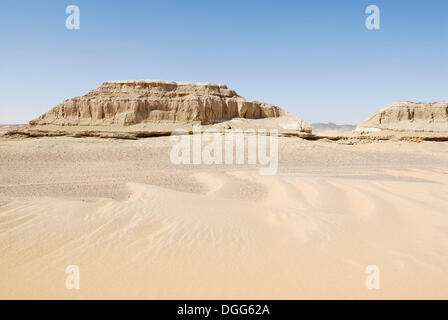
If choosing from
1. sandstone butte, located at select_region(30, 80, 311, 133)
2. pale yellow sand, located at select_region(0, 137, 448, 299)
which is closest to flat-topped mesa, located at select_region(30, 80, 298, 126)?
sandstone butte, located at select_region(30, 80, 311, 133)

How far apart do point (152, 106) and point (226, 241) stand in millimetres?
27228

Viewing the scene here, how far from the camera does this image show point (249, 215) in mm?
4359

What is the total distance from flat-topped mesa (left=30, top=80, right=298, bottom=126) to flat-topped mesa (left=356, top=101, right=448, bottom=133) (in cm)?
1330

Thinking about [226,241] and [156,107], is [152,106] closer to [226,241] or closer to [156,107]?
[156,107]

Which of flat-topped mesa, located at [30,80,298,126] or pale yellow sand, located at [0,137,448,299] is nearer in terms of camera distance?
pale yellow sand, located at [0,137,448,299]

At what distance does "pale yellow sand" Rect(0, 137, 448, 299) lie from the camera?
2502 millimetres

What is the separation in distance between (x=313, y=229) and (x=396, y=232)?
0.97m

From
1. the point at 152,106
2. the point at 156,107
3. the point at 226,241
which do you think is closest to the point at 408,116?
the point at 156,107

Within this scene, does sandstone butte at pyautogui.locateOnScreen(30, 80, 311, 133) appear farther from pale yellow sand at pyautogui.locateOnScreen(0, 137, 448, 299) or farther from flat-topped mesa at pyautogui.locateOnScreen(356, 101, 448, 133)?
pale yellow sand at pyautogui.locateOnScreen(0, 137, 448, 299)

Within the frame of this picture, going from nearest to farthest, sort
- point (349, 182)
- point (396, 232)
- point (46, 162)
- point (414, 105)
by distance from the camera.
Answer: point (396, 232)
point (349, 182)
point (46, 162)
point (414, 105)

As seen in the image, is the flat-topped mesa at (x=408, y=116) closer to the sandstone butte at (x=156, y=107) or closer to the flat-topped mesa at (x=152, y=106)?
the sandstone butte at (x=156, y=107)

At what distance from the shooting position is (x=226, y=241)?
3426 mm

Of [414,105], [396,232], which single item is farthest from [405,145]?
[396,232]

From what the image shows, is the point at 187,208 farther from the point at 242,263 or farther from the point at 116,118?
the point at 116,118
